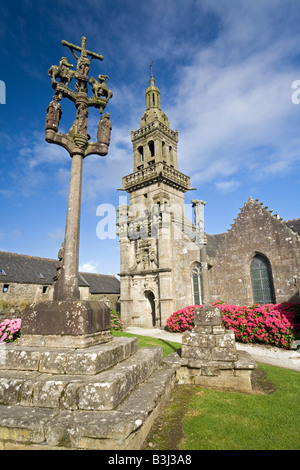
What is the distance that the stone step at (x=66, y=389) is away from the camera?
2988 mm

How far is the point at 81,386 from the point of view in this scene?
10.1ft

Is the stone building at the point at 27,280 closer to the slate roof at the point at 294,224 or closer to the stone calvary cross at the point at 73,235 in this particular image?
the slate roof at the point at 294,224

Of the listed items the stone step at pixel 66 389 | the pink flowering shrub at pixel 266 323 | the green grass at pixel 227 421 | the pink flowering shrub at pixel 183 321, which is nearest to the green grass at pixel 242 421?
the green grass at pixel 227 421

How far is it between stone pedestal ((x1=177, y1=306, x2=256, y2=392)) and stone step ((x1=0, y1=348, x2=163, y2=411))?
7.93 ft

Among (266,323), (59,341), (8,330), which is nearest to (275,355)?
(266,323)

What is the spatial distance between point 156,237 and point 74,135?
1708cm

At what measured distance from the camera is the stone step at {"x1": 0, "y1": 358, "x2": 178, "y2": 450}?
254 cm

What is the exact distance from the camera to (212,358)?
5723 mm

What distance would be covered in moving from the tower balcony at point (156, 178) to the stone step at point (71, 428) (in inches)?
862

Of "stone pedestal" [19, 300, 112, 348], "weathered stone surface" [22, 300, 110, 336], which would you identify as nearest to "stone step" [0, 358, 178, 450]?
"stone pedestal" [19, 300, 112, 348]

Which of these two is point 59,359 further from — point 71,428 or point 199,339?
point 199,339

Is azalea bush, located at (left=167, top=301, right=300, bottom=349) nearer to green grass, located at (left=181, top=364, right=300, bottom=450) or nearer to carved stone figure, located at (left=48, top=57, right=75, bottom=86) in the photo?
green grass, located at (left=181, top=364, right=300, bottom=450)
